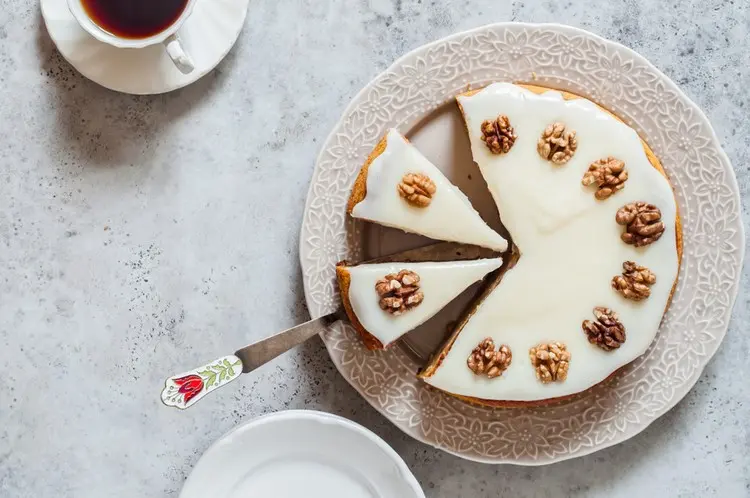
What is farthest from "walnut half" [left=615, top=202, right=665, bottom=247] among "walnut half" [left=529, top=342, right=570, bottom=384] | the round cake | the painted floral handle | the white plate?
the painted floral handle

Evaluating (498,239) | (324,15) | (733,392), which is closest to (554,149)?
(498,239)

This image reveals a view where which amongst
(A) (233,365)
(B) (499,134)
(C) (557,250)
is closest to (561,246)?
(C) (557,250)

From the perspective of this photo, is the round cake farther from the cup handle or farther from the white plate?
the cup handle

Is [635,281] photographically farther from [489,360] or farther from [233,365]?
[233,365]

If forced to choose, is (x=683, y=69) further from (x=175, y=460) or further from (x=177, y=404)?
(x=175, y=460)

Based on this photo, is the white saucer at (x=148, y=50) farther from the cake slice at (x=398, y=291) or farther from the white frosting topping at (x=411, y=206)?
the cake slice at (x=398, y=291)

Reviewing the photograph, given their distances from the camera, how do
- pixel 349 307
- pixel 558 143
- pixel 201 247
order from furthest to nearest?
pixel 201 247 → pixel 349 307 → pixel 558 143

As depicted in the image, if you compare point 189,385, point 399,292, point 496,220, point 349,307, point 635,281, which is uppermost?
point 635,281
